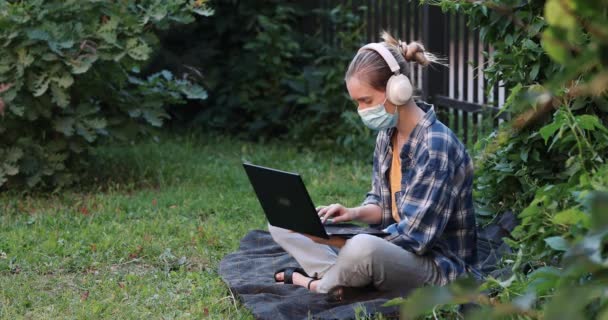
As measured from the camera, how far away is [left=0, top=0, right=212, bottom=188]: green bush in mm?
5668

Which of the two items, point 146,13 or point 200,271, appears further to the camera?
point 146,13

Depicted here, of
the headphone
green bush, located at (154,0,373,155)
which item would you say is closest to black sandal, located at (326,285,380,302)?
the headphone

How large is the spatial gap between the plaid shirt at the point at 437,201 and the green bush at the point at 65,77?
2795 mm

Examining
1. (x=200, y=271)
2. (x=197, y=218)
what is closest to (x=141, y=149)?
(x=197, y=218)

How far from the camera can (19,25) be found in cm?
565

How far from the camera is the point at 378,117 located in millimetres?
3676

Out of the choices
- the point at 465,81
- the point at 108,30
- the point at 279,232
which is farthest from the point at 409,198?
the point at 465,81

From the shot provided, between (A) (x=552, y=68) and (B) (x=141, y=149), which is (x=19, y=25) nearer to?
(B) (x=141, y=149)

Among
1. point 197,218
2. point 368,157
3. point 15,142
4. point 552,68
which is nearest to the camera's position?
point 552,68

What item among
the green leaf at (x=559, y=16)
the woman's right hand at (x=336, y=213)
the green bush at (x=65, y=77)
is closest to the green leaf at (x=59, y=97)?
the green bush at (x=65, y=77)

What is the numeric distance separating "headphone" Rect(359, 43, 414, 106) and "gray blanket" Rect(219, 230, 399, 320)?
0.81 m

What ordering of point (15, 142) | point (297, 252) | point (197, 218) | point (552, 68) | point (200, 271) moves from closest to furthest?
point (552, 68)
point (297, 252)
point (200, 271)
point (197, 218)
point (15, 142)

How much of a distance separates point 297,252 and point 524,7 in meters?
1.49

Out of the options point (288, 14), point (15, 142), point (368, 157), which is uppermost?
point (288, 14)
